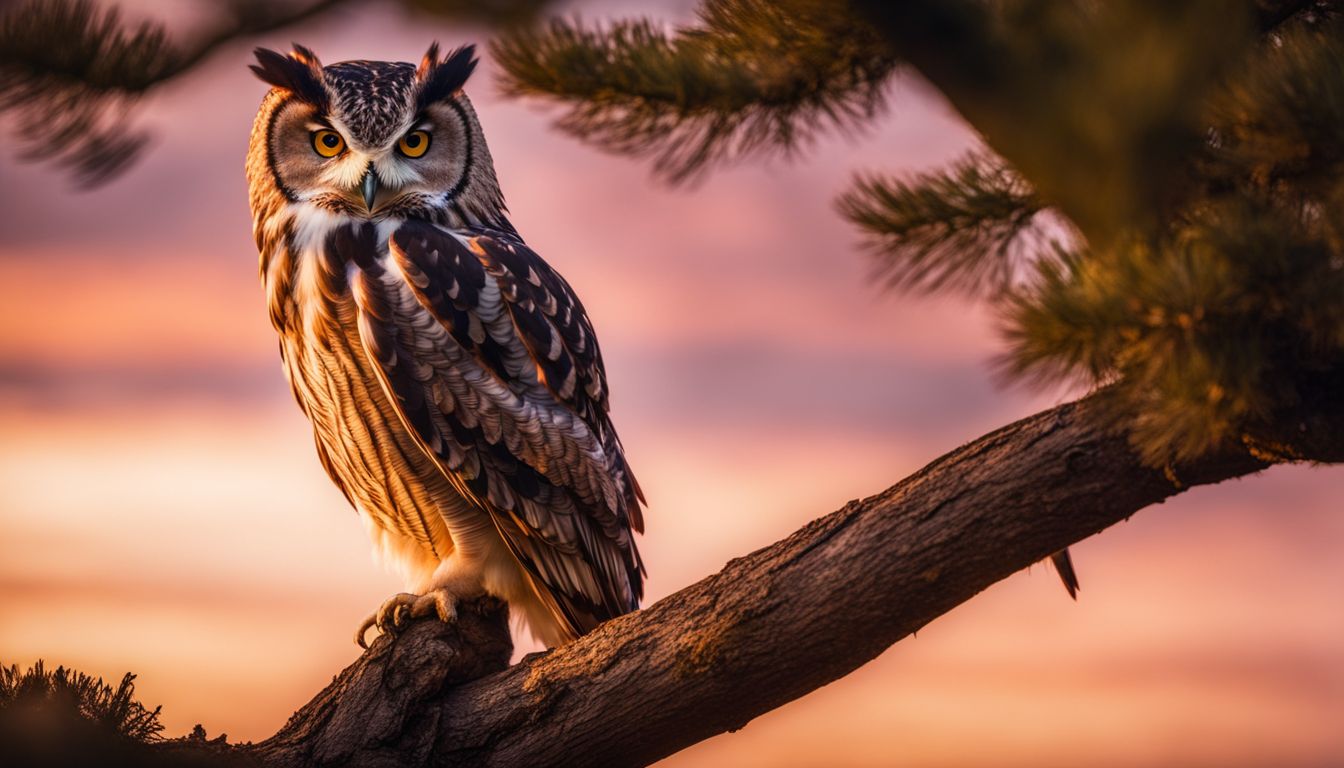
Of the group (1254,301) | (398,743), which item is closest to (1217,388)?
(1254,301)

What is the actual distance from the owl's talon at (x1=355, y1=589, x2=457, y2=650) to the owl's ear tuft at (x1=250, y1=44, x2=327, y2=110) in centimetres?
127

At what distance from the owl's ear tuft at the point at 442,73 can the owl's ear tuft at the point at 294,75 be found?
0.25 m

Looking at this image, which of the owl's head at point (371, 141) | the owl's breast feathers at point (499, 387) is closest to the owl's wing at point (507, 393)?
the owl's breast feathers at point (499, 387)

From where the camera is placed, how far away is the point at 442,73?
3088 millimetres

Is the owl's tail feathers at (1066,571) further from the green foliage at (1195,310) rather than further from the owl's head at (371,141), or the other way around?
the owl's head at (371,141)

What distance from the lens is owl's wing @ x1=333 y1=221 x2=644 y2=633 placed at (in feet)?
8.71

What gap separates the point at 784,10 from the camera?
5.87ft

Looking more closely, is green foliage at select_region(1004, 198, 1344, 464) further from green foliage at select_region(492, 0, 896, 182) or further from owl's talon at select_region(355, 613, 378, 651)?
owl's talon at select_region(355, 613, 378, 651)

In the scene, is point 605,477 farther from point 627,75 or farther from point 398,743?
point 627,75

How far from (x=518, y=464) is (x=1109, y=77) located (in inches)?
72.8

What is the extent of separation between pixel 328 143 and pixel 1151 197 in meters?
2.28

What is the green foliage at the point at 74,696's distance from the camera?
1827mm

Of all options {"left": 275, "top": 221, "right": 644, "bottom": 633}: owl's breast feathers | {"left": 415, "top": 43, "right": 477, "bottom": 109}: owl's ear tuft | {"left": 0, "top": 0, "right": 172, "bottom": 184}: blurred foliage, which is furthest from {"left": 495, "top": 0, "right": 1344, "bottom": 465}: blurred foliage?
{"left": 415, "top": 43, "right": 477, "bottom": 109}: owl's ear tuft

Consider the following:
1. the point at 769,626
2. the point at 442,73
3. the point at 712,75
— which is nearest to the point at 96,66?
the point at 712,75
